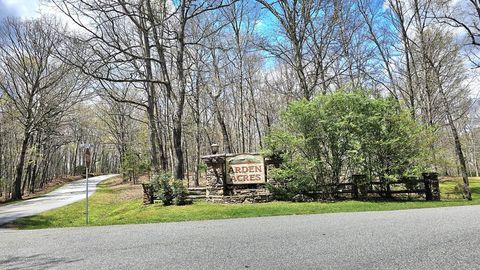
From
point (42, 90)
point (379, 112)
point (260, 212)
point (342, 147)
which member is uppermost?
point (42, 90)

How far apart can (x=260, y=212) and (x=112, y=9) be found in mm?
10676

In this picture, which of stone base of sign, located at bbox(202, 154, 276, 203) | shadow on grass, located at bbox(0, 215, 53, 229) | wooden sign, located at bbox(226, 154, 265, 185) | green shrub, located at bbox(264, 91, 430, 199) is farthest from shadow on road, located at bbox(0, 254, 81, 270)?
green shrub, located at bbox(264, 91, 430, 199)

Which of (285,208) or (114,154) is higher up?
(114,154)

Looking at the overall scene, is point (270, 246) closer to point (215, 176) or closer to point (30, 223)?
point (215, 176)

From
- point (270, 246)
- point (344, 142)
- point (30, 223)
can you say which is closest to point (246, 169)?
point (344, 142)

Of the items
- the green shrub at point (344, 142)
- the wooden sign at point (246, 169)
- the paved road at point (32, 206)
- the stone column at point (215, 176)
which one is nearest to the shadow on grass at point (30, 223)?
the paved road at point (32, 206)

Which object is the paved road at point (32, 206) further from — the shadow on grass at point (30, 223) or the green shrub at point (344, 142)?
the green shrub at point (344, 142)

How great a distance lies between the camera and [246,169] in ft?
45.4

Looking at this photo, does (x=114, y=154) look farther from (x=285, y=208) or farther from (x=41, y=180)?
(x=285, y=208)

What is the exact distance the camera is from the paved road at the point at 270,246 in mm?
4387

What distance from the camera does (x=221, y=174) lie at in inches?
545

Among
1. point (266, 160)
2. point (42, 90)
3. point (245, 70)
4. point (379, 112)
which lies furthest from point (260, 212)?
point (42, 90)

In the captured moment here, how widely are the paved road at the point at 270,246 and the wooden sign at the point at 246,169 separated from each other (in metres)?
5.99

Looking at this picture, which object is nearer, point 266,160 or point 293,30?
point 266,160
